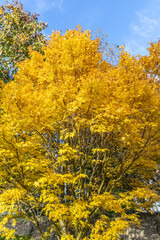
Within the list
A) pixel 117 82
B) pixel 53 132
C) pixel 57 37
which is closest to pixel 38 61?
pixel 57 37

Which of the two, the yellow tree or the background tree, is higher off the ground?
the background tree

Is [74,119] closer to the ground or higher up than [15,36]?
closer to the ground

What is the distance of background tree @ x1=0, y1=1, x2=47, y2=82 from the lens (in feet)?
38.2

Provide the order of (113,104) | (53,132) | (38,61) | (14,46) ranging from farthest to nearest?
1. (14,46)
2. (38,61)
3. (53,132)
4. (113,104)

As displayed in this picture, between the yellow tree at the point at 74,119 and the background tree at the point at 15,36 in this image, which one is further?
the background tree at the point at 15,36

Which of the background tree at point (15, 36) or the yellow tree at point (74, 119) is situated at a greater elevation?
the background tree at point (15, 36)

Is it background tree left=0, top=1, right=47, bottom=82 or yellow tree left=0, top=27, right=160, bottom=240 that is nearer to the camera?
yellow tree left=0, top=27, right=160, bottom=240

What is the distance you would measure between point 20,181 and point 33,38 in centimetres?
977

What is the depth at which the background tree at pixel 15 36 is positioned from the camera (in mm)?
11656

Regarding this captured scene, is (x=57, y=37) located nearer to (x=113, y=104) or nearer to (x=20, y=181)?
(x=113, y=104)

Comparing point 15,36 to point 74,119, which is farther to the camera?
point 15,36

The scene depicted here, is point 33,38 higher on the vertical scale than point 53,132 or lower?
higher

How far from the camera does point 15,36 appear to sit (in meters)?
11.7

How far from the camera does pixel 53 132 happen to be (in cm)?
714
